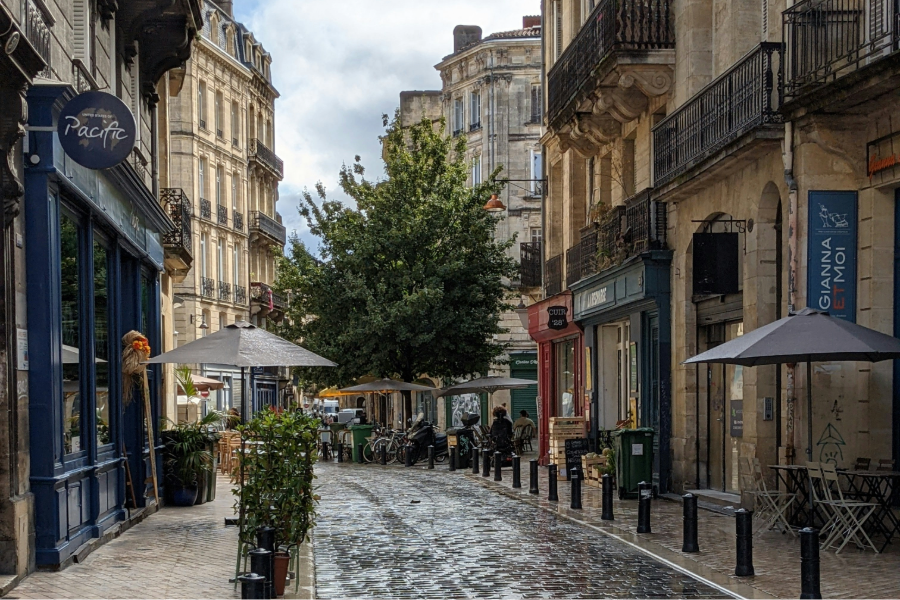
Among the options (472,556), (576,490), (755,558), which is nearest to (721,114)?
(576,490)

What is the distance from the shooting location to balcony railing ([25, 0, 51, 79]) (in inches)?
448

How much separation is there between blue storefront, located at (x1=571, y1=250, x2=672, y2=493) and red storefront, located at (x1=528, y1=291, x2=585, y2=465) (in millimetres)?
928

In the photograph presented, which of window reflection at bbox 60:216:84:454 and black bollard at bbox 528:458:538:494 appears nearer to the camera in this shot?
window reflection at bbox 60:216:84:454

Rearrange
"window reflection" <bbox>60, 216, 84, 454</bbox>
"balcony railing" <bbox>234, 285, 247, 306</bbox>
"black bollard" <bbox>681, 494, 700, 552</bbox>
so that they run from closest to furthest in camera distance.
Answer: "window reflection" <bbox>60, 216, 84, 454</bbox> < "black bollard" <bbox>681, 494, 700, 552</bbox> < "balcony railing" <bbox>234, 285, 247, 306</bbox>

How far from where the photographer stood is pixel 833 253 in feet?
46.2

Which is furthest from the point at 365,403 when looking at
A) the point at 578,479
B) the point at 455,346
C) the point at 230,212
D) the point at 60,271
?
the point at 60,271

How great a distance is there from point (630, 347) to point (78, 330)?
11904mm

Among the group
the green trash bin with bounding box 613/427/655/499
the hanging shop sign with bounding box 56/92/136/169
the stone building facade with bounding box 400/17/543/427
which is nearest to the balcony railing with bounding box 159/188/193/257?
the green trash bin with bounding box 613/427/655/499

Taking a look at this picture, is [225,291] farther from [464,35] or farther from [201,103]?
[464,35]

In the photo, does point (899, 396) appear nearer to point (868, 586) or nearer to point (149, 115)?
point (868, 586)

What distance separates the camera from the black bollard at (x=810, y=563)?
928cm

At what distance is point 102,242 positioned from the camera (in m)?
14.9

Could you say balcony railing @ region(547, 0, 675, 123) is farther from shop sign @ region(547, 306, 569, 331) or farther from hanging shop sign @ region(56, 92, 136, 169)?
hanging shop sign @ region(56, 92, 136, 169)

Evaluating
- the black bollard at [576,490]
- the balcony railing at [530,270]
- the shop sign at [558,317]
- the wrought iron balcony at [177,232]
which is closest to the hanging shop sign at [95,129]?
the black bollard at [576,490]
